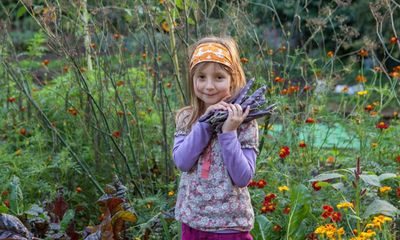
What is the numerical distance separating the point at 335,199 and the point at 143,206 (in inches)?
41.3

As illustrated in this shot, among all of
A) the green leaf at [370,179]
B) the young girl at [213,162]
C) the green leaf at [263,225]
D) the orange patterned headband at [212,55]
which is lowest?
the green leaf at [263,225]

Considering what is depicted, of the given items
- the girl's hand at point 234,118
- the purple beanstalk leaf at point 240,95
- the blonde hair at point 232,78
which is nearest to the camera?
the girl's hand at point 234,118

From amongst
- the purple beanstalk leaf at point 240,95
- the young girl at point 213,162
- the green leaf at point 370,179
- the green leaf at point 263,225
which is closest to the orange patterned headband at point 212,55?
the young girl at point 213,162

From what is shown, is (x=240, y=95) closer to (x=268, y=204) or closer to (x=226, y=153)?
(x=226, y=153)

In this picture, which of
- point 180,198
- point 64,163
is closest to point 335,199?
point 180,198

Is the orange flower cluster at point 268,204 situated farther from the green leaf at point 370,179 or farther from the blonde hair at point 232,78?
the blonde hair at point 232,78

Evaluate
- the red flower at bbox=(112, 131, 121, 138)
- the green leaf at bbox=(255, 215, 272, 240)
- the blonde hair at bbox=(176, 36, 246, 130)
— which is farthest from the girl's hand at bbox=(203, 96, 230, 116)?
the red flower at bbox=(112, 131, 121, 138)

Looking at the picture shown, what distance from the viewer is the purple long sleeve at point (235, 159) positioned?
2.69 meters

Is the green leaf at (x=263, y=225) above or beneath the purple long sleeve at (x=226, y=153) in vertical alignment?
beneath

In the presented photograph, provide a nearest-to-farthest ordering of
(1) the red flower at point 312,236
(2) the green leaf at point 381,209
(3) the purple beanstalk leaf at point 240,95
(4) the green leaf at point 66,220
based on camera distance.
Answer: (3) the purple beanstalk leaf at point 240,95
(2) the green leaf at point 381,209
(1) the red flower at point 312,236
(4) the green leaf at point 66,220

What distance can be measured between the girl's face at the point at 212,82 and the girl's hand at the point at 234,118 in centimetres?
15

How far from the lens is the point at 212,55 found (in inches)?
112

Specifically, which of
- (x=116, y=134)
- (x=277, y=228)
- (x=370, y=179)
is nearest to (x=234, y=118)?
(x=370, y=179)

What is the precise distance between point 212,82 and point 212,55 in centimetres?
10
